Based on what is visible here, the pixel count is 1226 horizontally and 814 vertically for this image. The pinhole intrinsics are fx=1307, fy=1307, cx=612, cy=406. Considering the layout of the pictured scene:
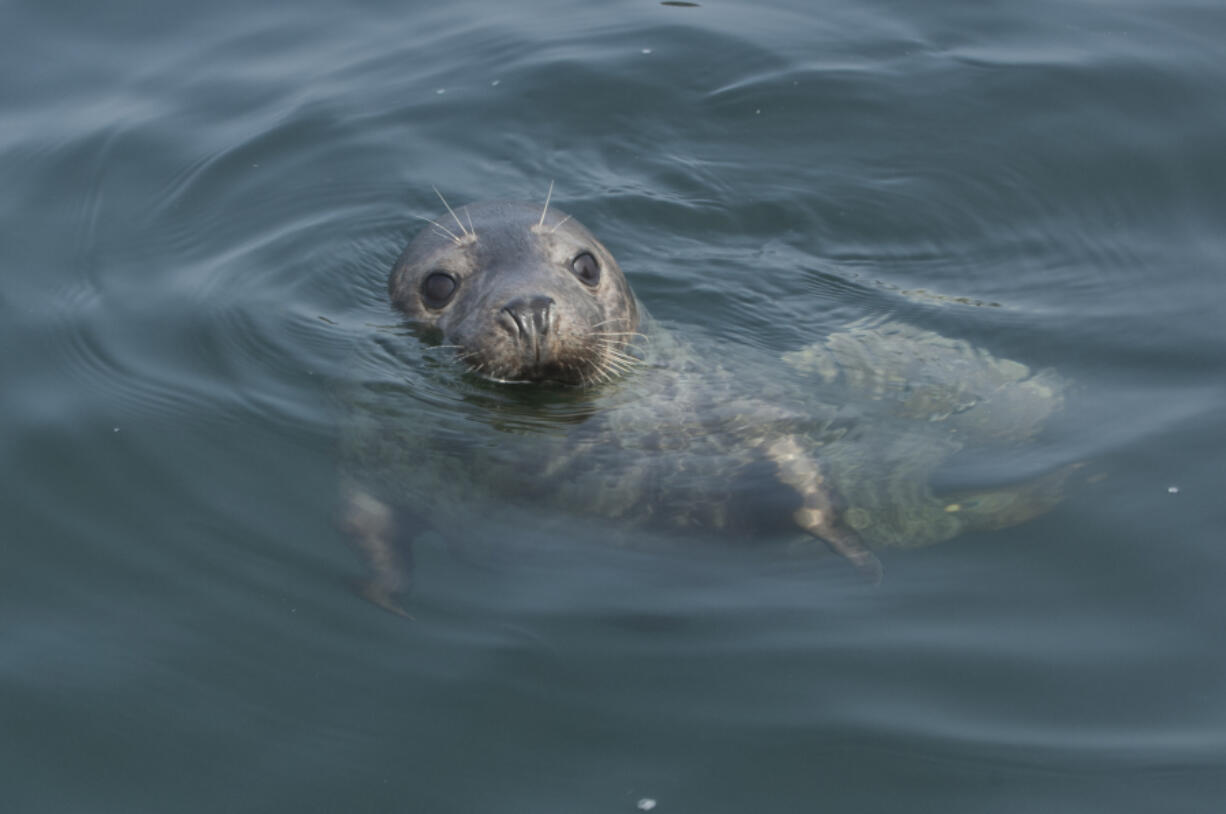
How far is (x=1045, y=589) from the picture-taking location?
165 inches

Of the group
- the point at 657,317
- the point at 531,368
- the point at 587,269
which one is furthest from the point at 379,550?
the point at 657,317

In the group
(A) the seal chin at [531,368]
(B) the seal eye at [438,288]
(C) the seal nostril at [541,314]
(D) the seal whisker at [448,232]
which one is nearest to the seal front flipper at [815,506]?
(A) the seal chin at [531,368]

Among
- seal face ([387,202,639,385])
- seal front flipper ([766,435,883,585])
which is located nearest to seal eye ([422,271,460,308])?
seal face ([387,202,639,385])

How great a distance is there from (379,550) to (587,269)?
182 centimetres

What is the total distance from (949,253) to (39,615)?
494 centimetres

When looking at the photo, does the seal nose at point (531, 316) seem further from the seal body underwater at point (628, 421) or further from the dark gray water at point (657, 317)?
the dark gray water at point (657, 317)

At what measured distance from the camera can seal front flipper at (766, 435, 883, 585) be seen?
4.33 meters

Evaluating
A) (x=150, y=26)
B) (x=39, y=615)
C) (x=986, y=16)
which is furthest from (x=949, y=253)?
(x=150, y=26)

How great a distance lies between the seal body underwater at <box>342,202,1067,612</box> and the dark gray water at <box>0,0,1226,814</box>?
0.19 m

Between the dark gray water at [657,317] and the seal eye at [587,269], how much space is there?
773 mm

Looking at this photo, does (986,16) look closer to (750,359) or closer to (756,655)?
(750,359)

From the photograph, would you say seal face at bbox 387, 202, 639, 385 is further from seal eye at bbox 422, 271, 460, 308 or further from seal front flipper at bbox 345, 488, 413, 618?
seal front flipper at bbox 345, 488, 413, 618

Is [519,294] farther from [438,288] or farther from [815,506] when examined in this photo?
[815,506]

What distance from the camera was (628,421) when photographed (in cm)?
503
